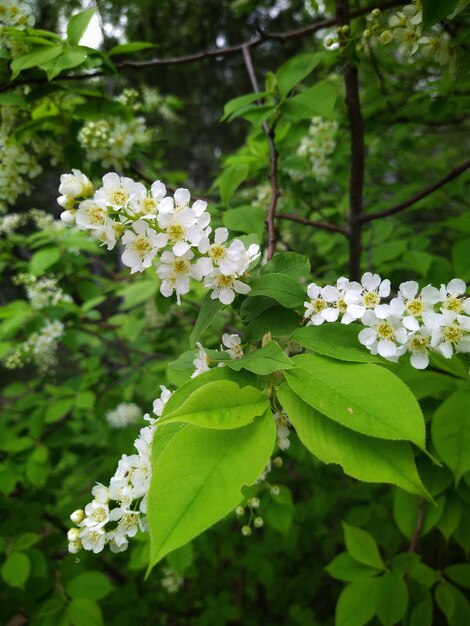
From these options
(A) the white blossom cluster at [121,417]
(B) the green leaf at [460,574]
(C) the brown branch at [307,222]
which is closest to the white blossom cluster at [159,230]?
(C) the brown branch at [307,222]

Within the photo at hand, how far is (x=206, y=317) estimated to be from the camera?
1192 mm

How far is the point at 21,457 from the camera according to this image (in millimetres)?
2512

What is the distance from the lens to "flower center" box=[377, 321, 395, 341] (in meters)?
1.07

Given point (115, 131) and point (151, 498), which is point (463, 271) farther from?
point (115, 131)

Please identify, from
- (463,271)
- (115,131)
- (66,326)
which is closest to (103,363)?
(66,326)

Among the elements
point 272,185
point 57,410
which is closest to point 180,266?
point 272,185

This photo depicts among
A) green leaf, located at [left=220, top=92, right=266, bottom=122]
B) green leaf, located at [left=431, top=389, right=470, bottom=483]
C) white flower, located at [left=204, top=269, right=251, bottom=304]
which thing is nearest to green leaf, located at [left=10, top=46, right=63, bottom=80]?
green leaf, located at [left=220, top=92, right=266, bottom=122]

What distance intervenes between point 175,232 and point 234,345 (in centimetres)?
36

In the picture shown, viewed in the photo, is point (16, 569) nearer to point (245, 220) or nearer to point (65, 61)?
point (245, 220)

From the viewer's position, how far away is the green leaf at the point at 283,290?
3.71 ft

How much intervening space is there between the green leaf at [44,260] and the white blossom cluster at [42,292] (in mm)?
166

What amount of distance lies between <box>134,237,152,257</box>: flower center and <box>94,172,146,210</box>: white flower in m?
0.09

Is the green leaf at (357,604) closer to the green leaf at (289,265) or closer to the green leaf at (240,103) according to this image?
the green leaf at (289,265)

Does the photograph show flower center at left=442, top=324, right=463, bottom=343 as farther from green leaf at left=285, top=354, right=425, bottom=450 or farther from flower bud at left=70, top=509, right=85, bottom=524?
flower bud at left=70, top=509, right=85, bottom=524
